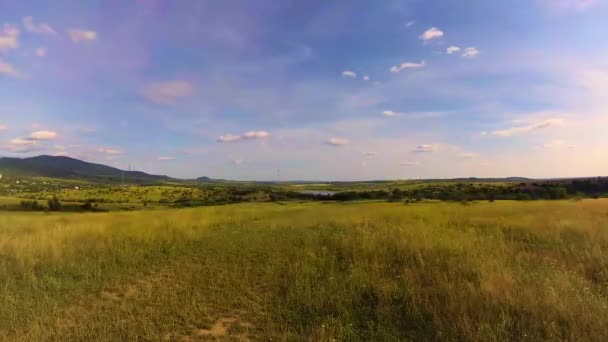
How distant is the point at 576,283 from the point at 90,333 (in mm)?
8133

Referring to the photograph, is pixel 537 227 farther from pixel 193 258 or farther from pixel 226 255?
pixel 193 258

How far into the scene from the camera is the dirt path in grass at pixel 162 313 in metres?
5.10

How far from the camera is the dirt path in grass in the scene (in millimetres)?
5098

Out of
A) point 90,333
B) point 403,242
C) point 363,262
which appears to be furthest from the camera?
point 403,242

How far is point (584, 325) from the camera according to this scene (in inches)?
182

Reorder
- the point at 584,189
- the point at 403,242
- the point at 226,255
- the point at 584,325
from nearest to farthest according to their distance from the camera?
the point at 584,325 < the point at 403,242 < the point at 226,255 < the point at 584,189

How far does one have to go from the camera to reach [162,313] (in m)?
5.95

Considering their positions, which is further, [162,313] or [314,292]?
[314,292]

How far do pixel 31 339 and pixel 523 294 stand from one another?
7197 millimetres

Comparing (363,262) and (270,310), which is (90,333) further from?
(363,262)

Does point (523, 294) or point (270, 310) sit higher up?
point (523, 294)

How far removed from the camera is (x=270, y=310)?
6.17m

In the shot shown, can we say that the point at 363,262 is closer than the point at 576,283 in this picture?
No

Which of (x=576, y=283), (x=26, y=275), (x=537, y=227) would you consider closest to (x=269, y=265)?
(x=26, y=275)
